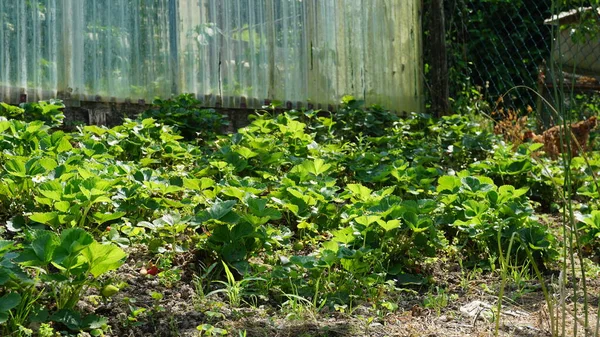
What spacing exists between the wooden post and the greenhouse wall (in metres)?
0.44

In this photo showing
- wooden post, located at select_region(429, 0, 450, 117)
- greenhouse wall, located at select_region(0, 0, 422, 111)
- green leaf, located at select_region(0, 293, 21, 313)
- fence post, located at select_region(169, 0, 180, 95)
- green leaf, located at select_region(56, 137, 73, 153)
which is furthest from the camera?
wooden post, located at select_region(429, 0, 450, 117)

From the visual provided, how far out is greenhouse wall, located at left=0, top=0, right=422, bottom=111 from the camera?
5215 millimetres

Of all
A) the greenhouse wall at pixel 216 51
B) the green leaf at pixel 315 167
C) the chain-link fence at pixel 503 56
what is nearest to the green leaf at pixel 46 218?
the green leaf at pixel 315 167

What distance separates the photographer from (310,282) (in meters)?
2.85

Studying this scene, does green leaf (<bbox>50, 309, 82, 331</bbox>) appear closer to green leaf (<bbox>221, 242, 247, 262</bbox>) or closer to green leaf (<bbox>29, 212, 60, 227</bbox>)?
green leaf (<bbox>29, 212, 60, 227</bbox>)

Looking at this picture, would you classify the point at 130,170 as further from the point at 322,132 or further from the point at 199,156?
the point at 322,132

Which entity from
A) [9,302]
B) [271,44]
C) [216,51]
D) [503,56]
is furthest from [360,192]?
[503,56]

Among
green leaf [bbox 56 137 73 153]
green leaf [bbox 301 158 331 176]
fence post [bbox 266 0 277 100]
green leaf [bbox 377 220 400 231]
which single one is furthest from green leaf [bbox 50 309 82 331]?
fence post [bbox 266 0 277 100]

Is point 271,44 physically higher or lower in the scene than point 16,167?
higher

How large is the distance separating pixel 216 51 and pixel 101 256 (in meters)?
4.15

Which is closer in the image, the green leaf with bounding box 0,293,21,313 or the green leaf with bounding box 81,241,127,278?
the green leaf with bounding box 0,293,21,313

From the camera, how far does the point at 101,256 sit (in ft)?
7.36

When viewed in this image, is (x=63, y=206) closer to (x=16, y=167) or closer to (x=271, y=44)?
(x=16, y=167)

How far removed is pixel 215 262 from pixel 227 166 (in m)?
1.15
